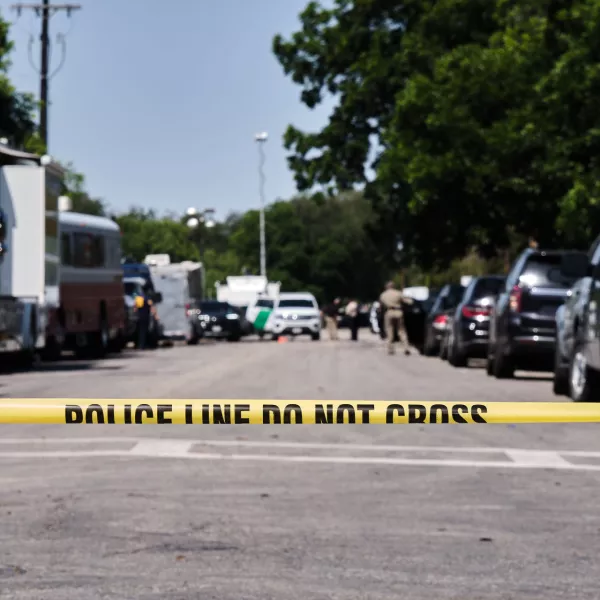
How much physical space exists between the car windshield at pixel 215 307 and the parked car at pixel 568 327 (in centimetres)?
4685

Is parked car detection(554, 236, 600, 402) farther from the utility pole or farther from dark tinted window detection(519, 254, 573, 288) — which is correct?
the utility pole

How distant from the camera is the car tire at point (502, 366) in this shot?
86.5 feet

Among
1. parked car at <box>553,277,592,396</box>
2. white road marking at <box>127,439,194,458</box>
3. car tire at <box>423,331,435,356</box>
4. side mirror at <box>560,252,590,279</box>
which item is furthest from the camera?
car tire at <box>423,331,435,356</box>

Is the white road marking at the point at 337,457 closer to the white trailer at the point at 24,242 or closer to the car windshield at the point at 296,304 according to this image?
the white trailer at the point at 24,242

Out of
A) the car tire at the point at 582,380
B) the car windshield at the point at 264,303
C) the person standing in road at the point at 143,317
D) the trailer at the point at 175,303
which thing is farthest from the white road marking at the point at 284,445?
the car windshield at the point at 264,303

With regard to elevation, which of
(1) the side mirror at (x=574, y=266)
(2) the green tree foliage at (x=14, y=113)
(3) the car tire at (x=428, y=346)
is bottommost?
(3) the car tire at (x=428, y=346)

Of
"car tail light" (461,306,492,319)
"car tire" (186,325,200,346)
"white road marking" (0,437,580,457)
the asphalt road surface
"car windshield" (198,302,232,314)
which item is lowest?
the asphalt road surface

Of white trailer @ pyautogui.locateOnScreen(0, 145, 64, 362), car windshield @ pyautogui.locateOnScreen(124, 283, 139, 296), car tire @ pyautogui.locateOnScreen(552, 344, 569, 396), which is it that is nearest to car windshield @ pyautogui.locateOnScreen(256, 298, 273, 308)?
car windshield @ pyautogui.locateOnScreen(124, 283, 139, 296)

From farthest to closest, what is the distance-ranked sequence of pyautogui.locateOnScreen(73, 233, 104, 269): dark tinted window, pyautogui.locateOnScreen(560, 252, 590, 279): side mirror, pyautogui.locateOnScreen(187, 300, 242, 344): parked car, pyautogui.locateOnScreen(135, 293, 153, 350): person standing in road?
pyautogui.locateOnScreen(187, 300, 242, 344): parked car
pyautogui.locateOnScreen(135, 293, 153, 350): person standing in road
pyautogui.locateOnScreen(73, 233, 104, 269): dark tinted window
pyautogui.locateOnScreen(560, 252, 590, 279): side mirror

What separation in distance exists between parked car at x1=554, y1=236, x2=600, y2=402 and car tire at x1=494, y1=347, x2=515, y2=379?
5600 millimetres

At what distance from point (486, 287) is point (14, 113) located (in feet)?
73.1

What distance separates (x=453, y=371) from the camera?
30.8m

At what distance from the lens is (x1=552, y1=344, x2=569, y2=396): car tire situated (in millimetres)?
21219

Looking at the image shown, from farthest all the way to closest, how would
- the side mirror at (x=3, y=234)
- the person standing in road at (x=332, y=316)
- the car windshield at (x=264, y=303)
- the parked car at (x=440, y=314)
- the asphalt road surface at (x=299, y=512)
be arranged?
the car windshield at (x=264, y=303), the person standing in road at (x=332, y=316), the parked car at (x=440, y=314), the side mirror at (x=3, y=234), the asphalt road surface at (x=299, y=512)
